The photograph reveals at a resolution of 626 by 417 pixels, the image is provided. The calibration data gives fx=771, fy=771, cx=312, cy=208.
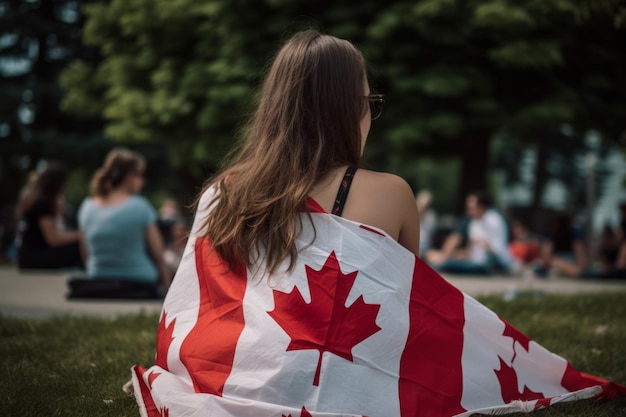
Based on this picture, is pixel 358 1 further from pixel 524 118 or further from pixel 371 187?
pixel 371 187

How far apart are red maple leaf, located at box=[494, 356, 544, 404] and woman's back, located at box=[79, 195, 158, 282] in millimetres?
5169

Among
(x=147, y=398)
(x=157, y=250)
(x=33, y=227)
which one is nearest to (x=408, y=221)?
(x=147, y=398)

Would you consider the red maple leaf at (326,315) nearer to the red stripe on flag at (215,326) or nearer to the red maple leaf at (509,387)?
the red stripe on flag at (215,326)

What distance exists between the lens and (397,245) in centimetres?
306

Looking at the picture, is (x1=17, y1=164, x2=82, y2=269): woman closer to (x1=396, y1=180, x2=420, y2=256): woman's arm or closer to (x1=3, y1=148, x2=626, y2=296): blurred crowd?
(x1=3, y1=148, x2=626, y2=296): blurred crowd

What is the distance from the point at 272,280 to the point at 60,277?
8682 millimetres

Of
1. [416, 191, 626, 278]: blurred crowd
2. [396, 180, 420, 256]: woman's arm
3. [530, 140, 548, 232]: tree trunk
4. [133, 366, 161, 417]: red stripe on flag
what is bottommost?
[530, 140, 548, 232]: tree trunk

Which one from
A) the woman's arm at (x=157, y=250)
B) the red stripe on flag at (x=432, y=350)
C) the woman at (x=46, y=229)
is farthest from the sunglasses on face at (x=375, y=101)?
the woman at (x=46, y=229)

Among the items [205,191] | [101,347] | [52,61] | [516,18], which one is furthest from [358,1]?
[52,61]

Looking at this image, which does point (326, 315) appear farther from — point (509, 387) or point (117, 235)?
point (117, 235)

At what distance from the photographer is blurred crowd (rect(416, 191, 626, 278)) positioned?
13125 mm

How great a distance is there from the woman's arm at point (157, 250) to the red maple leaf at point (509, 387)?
522 centimetres

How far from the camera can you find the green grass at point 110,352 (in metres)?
3.51

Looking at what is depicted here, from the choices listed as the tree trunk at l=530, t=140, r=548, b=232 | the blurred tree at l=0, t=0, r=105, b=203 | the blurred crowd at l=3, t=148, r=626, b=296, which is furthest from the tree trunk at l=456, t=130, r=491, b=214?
the tree trunk at l=530, t=140, r=548, b=232
